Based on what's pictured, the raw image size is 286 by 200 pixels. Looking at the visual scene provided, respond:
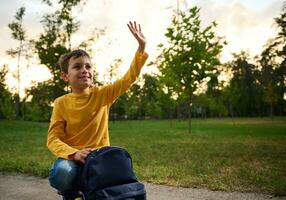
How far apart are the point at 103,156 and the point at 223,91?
186 ft

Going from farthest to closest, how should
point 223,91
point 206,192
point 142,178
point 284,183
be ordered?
1. point 223,91
2. point 142,178
3. point 284,183
4. point 206,192

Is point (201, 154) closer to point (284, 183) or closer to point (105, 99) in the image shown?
point (284, 183)

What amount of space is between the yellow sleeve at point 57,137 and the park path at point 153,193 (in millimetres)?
2221

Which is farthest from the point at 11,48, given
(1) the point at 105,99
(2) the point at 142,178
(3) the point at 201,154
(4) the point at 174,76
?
(1) the point at 105,99

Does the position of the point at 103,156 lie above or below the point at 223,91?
below

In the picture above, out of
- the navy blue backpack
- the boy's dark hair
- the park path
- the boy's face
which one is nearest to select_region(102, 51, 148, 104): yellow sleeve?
the boy's face

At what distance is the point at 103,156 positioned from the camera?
8.95 ft

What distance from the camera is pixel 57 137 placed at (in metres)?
3.27

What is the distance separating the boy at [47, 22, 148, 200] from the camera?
124 inches

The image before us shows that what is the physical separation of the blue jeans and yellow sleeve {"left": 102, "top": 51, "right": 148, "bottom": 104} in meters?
0.79

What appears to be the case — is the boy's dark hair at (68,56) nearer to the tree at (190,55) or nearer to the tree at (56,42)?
the tree at (190,55)

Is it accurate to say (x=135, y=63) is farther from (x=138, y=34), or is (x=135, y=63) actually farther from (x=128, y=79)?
(x=138, y=34)

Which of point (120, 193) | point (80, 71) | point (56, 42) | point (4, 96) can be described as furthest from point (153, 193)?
point (4, 96)

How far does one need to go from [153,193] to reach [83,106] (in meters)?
2.52
